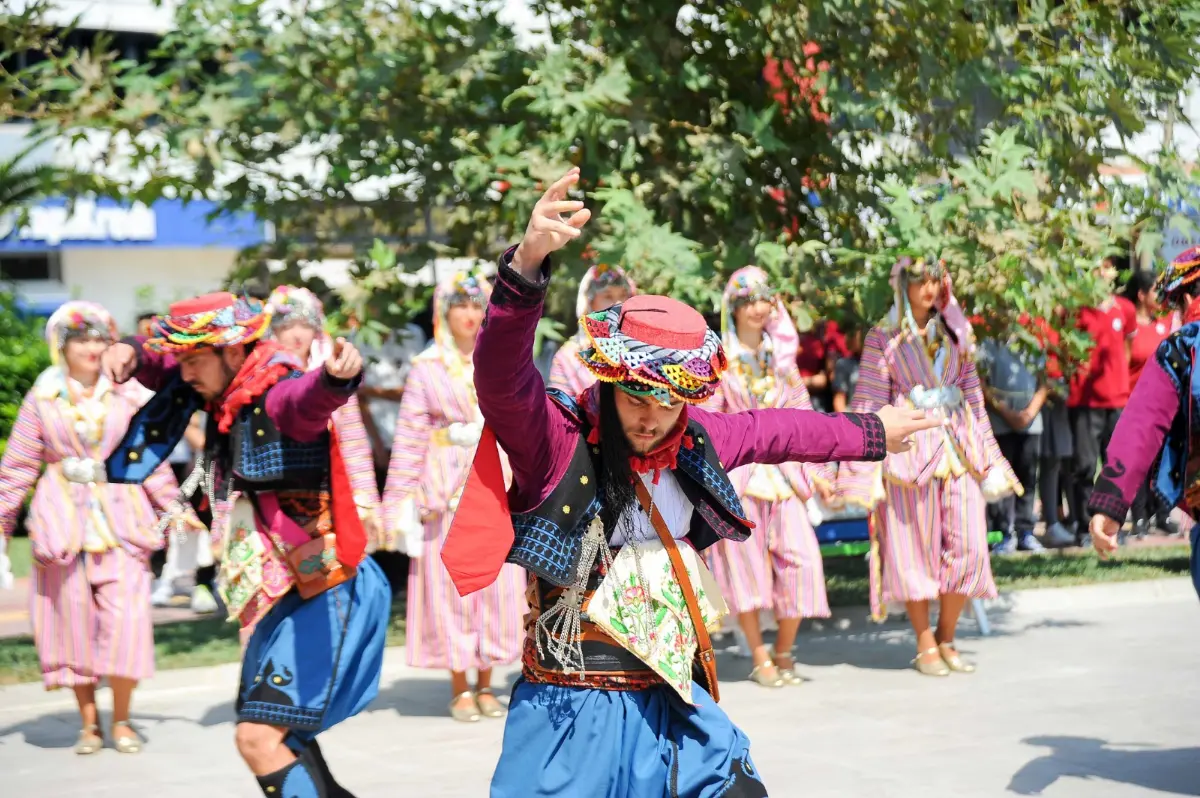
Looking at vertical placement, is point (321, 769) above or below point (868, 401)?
below

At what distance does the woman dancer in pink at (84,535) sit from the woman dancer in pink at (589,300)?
221 cm

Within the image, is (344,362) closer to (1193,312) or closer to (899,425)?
(899,425)

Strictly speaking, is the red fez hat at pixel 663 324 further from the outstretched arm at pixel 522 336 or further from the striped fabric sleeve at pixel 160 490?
the striped fabric sleeve at pixel 160 490

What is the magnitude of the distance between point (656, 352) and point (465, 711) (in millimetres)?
4572

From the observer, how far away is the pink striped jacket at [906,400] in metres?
8.27

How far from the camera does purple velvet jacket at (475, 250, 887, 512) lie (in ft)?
11.1

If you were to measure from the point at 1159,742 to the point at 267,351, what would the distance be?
4.20 metres

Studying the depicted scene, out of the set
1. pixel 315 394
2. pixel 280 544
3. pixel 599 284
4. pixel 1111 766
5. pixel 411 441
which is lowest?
pixel 1111 766

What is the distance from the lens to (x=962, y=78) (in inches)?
348

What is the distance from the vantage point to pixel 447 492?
788cm

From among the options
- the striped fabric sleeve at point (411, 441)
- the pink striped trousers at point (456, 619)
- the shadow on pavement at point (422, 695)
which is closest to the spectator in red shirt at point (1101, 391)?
the shadow on pavement at point (422, 695)

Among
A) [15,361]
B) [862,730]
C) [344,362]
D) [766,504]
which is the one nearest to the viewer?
[344,362]

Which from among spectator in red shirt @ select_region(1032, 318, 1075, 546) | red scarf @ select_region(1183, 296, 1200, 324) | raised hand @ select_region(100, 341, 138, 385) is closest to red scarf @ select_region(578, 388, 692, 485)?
raised hand @ select_region(100, 341, 138, 385)

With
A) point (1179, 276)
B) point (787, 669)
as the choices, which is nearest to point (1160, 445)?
point (1179, 276)
